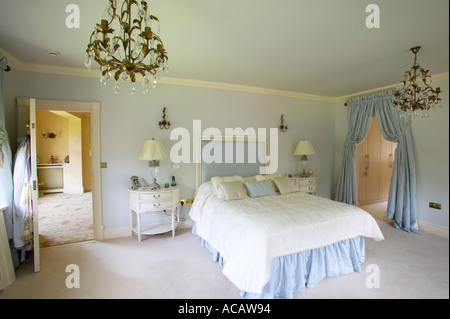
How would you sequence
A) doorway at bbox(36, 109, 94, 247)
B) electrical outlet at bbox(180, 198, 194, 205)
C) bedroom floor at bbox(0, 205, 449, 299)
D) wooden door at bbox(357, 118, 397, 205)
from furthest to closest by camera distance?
doorway at bbox(36, 109, 94, 247) < wooden door at bbox(357, 118, 397, 205) < electrical outlet at bbox(180, 198, 194, 205) < bedroom floor at bbox(0, 205, 449, 299)

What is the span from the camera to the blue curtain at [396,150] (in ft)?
11.1

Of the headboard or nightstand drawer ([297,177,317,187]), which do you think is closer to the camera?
the headboard

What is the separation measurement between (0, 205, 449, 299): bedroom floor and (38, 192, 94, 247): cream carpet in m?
0.31

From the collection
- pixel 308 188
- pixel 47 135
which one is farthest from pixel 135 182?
pixel 47 135

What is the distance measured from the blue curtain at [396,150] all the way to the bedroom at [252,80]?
135 millimetres

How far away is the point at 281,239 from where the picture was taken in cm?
202

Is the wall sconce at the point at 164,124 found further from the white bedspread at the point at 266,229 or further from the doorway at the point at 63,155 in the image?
the doorway at the point at 63,155

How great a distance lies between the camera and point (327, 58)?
2666mm

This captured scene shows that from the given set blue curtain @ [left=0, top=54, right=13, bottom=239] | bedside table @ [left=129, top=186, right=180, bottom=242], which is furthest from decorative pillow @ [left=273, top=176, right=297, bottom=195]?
blue curtain @ [left=0, top=54, right=13, bottom=239]

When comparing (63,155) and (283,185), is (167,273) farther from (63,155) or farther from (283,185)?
(63,155)

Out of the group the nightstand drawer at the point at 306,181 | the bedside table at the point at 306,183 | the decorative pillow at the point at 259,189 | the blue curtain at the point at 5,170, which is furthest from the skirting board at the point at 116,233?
the nightstand drawer at the point at 306,181

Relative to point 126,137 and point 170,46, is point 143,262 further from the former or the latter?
point 170,46

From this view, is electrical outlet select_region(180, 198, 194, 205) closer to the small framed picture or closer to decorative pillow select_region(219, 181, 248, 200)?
the small framed picture

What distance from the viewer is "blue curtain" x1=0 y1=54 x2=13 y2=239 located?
230 centimetres
